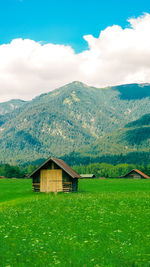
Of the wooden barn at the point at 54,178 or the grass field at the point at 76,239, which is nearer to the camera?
the grass field at the point at 76,239

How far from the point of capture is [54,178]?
187ft

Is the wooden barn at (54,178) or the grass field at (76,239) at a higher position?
the wooden barn at (54,178)

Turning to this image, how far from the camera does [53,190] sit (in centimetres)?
5722

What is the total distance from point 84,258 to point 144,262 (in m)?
2.80

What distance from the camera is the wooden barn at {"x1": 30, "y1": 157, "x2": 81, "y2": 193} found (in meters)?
56.5

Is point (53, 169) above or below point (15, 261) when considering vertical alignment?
above

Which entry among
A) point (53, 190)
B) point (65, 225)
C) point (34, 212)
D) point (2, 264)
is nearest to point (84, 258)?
point (2, 264)

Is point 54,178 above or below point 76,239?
above

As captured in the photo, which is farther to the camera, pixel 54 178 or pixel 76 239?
pixel 54 178

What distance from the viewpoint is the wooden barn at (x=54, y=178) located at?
185 ft

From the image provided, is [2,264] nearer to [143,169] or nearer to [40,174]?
[40,174]

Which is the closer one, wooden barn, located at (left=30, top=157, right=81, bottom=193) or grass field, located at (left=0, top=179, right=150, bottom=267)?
grass field, located at (left=0, top=179, right=150, bottom=267)

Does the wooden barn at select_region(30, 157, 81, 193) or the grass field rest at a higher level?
the wooden barn at select_region(30, 157, 81, 193)

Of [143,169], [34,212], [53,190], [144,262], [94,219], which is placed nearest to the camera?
[144,262]
